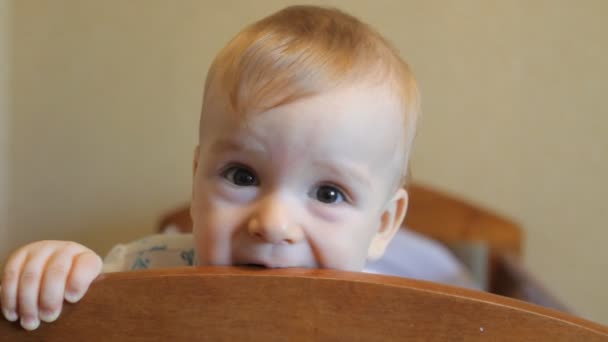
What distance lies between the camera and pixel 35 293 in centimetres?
54

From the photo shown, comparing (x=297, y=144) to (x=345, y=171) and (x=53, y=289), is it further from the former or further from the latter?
(x=53, y=289)

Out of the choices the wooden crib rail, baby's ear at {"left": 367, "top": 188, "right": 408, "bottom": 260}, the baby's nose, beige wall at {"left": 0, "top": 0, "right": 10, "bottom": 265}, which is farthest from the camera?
beige wall at {"left": 0, "top": 0, "right": 10, "bottom": 265}

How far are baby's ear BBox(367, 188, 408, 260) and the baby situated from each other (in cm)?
8

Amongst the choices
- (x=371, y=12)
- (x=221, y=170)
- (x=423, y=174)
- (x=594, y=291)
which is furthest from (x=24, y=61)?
(x=594, y=291)

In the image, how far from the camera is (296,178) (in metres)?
0.65

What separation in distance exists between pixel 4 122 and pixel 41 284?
1341 mm

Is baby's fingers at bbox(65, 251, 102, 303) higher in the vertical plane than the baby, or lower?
lower

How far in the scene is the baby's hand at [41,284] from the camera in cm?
54

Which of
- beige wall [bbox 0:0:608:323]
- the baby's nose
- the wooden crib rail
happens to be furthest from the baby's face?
beige wall [bbox 0:0:608:323]

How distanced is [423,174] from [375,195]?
1.17 m

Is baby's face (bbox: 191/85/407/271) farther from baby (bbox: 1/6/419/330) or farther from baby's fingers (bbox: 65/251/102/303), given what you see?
baby's fingers (bbox: 65/251/102/303)

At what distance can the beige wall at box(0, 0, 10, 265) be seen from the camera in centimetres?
171

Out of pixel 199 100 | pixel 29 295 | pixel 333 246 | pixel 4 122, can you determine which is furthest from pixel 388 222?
pixel 4 122

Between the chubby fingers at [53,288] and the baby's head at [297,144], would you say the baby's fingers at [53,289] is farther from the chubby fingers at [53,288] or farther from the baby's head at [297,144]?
the baby's head at [297,144]
